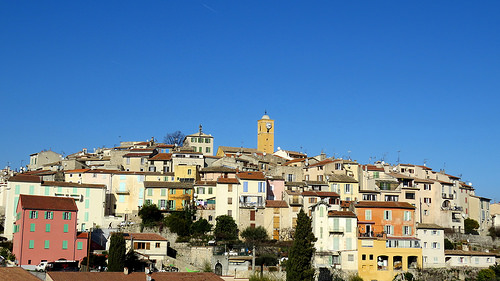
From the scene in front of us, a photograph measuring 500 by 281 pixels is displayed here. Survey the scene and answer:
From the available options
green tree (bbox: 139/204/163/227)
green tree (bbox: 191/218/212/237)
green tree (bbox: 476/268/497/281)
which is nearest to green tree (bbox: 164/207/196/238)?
green tree (bbox: 191/218/212/237)

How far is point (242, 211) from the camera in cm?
7012

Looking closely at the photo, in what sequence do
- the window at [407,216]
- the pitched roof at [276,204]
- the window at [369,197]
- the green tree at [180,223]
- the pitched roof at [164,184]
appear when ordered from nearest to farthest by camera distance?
1. the green tree at [180,223]
2. the window at [407,216]
3. the pitched roof at [276,204]
4. the pitched roof at [164,184]
5. the window at [369,197]

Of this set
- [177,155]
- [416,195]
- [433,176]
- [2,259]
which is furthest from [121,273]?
[433,176]

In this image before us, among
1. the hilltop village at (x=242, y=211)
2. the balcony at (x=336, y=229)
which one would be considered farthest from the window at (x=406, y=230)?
the balcony at (x=336, y=229)

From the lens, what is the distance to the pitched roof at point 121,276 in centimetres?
4653

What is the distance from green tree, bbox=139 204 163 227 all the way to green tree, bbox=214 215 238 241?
6.08 metres

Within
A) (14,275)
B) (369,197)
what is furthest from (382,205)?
(14,275)

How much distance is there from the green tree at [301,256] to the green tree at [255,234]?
377 inches

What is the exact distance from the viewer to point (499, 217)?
92500mm

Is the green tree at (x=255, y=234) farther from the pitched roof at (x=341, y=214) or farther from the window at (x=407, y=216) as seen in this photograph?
the window at (x=407, y=216)

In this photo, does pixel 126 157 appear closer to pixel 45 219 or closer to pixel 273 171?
pixel 273 171

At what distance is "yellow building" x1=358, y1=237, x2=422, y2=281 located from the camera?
64.2 m

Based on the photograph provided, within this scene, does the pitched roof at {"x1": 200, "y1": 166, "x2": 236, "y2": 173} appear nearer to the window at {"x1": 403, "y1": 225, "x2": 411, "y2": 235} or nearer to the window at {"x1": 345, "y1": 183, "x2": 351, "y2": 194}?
the window at {"x1": 345, "y1": 183, "x2": 351, "y2": 194}

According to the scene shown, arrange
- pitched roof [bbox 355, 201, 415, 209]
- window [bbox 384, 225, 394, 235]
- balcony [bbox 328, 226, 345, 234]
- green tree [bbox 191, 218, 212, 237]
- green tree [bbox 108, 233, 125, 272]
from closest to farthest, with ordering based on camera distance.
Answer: green tree [bbox 108, 233, 125, 272] < balcony [bbox 328, 226, 345, 234] < green tree [bbox 191, 218, 212, 237] < window [bbox 384, 225, 394, 235] < pitched roof [bbox 355, 201, 415, 209]
